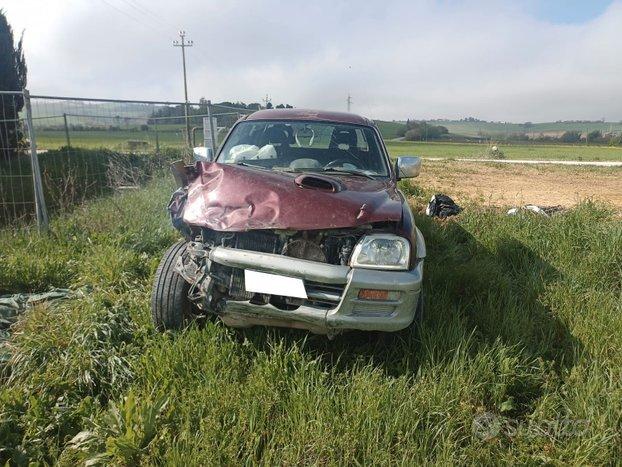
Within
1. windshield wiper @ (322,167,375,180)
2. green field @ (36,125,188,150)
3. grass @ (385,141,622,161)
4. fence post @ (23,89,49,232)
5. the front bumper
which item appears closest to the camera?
the front bumper

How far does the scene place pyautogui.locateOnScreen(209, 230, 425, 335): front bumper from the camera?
224 centimetres

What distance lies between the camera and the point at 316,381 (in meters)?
2.32

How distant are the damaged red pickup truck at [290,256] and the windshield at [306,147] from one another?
0.65 meters

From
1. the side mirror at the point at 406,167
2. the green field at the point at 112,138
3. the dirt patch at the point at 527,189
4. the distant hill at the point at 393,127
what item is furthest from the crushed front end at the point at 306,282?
the distant hill at the point at 393,127

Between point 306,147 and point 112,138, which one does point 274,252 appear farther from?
point 112,138

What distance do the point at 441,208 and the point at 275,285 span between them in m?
4.91

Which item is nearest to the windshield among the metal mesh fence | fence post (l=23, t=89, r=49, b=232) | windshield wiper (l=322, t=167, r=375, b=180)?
windshield wiper (l=322, t=167, r=375, b=180)

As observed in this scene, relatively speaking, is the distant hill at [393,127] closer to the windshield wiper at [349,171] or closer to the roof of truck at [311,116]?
the roof of truck at [311,116]

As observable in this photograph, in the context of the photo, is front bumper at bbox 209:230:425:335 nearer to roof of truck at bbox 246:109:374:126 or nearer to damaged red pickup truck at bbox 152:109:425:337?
damaged red pickup truck at bbox 152:109:425:337

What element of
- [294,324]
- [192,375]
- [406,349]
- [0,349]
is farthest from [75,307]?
[406,349]

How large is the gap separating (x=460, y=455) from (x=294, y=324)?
1026 millimetres

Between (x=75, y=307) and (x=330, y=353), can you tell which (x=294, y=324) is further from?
(x=75, y=307)

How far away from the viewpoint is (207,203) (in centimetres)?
260

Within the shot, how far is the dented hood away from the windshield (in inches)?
27.1
